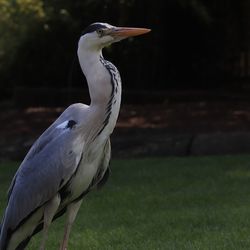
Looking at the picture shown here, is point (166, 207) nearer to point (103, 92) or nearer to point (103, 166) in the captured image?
point (103, 166)

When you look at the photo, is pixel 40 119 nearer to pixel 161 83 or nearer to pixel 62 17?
pixel 62 17

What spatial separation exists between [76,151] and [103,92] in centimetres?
46

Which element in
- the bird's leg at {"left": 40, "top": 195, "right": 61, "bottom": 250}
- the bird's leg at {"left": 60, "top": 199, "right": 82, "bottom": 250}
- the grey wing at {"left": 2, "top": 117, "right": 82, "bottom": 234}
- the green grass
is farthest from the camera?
the green grass

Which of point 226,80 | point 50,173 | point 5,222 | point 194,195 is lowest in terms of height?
point 226,80

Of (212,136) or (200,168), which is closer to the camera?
(200,168)

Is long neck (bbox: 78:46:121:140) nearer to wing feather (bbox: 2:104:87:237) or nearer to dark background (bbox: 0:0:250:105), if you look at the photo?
wing feather (bbox: 2:104:87:237)

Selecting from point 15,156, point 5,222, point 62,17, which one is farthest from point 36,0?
point 5,222

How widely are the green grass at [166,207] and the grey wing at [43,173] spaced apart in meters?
1.53

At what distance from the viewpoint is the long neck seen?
219 inches

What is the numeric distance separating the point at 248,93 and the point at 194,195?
10341 millimetres

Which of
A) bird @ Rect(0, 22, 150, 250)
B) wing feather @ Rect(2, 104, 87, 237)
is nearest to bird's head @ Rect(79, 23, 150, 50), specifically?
bird @ Rect(0, 22, 150, 250)

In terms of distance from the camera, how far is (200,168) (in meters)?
11.1

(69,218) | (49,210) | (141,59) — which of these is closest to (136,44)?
(141,59)

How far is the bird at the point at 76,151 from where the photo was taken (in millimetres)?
5555
